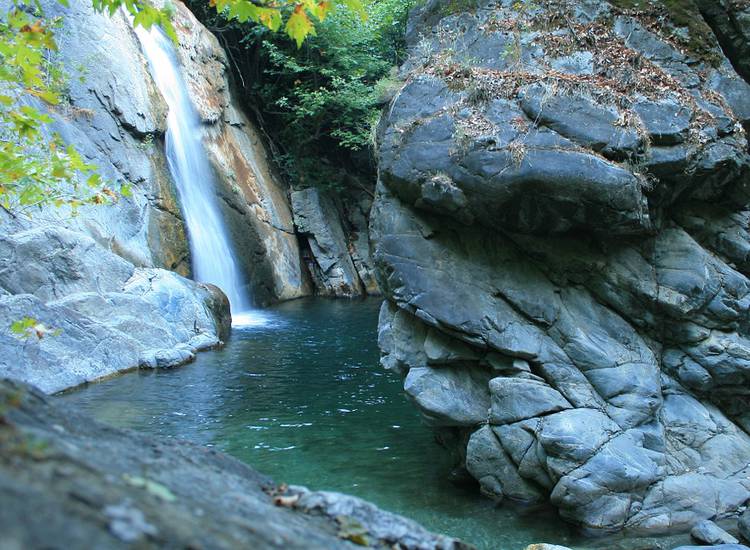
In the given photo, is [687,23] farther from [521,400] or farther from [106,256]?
[106,256]

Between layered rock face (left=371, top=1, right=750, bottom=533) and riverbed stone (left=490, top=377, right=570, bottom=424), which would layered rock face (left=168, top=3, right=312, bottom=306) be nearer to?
layered rock face (left=371, top=1, right=750, bottom=533)

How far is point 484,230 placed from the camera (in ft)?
29.7

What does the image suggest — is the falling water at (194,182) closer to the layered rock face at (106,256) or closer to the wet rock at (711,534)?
the layered rock face at (106,256)

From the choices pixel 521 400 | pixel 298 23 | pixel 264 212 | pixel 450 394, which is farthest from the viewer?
pixel 264 212

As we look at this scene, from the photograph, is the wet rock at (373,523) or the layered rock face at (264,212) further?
the layered rock face at (264,212)

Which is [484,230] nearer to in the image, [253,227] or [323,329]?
[323,329]

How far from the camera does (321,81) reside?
27.3 m

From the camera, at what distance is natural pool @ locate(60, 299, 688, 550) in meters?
7.73

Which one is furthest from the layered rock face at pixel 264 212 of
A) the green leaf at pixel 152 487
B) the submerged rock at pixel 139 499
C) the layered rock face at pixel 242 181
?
the green leaf at pixel 152 487

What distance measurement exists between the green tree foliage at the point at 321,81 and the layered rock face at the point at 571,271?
16061 mm

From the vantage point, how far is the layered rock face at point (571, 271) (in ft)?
26.0

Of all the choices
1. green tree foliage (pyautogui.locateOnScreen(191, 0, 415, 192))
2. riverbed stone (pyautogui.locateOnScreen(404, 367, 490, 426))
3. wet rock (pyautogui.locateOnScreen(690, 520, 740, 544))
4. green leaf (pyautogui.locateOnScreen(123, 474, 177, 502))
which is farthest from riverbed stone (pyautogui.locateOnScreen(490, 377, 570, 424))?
green tree foliage (pyautogui.locateOnScreen(191, 0, 415, 192))

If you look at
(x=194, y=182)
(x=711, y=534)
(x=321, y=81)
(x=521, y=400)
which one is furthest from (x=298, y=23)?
(x=321, y=81)

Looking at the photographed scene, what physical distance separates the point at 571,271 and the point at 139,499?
781 cm
